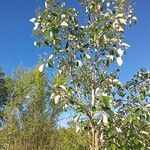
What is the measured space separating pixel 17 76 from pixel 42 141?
1470 centimetres

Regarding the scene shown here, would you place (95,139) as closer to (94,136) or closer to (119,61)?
(94,136)

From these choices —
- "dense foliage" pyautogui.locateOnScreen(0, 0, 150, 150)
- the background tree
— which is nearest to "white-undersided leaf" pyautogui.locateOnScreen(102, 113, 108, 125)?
"dense foliage" pyautogui.locateOnScreen(0, 0, 150, 150)

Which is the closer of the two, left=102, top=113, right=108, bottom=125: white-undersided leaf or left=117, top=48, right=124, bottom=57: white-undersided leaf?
left=102, top=113, right=108, bottom=125: white-undersided leaf

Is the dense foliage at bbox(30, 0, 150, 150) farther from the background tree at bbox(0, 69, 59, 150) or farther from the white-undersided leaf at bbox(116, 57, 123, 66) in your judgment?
the background tree at bbox(0, 69, 59, 150)

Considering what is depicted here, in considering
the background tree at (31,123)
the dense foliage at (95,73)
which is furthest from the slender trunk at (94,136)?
the background tree at (31,123)

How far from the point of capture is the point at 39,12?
24.7 ft

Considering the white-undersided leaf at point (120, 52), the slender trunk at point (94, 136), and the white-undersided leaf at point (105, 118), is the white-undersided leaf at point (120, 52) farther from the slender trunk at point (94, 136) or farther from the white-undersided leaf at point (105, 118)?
the white-undersided leaf at point (105, 118)

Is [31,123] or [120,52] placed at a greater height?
[31,123]

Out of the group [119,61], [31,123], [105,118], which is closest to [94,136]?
[119,61]

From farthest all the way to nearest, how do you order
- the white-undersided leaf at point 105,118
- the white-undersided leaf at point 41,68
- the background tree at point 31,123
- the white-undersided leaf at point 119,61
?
the background tree at point 31,123, the white-undersided leaf at point 41,68, the white-undersided leaf at point 119,61, the white-undersided leaf at point 105,118

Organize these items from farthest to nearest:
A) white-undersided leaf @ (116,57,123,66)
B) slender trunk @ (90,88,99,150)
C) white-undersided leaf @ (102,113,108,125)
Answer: slender trunk @ (90,88,99,150) < white-undersided leaf @ (116,57,123,66) < white-undersided leaf @ (102,113,108,125)

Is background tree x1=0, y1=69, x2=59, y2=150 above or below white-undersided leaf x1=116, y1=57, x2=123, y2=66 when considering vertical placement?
above

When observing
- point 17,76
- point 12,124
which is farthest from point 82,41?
point 17,76

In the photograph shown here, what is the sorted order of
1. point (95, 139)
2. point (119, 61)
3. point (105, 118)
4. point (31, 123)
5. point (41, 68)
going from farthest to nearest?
point (31, 123), point (95, 139), point (41, 68), point (119, 61), point (105, 118)
